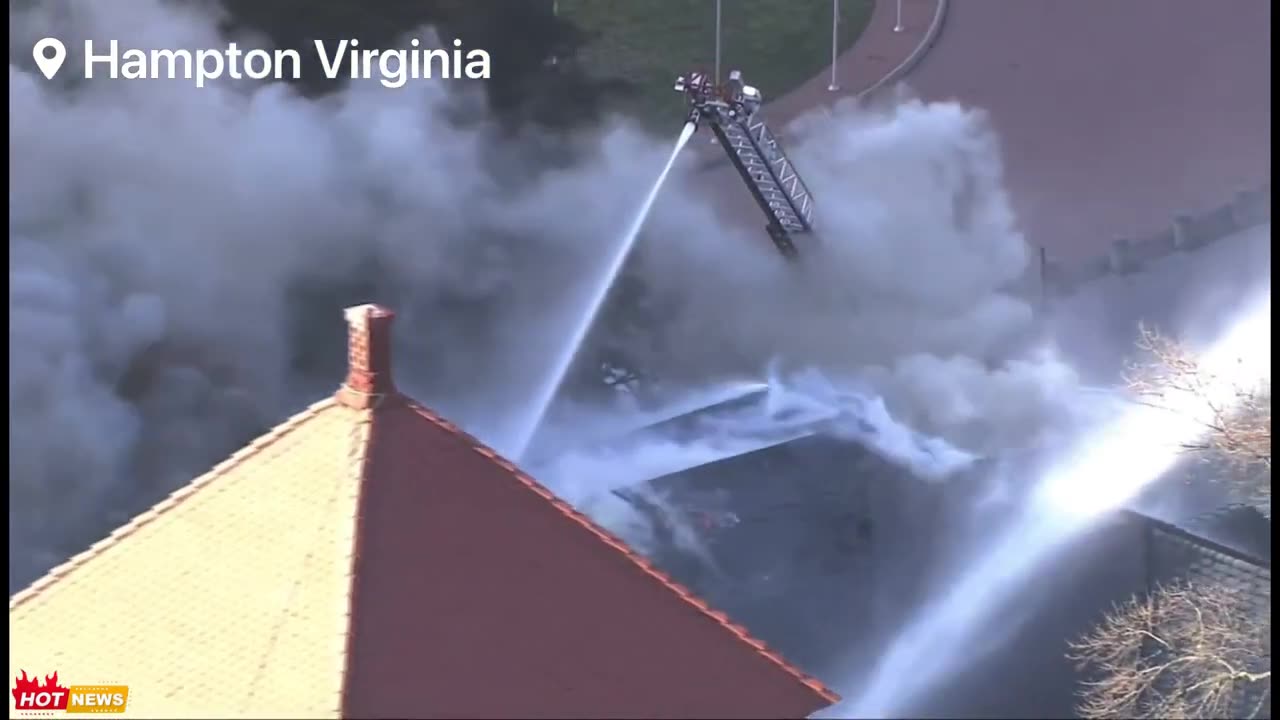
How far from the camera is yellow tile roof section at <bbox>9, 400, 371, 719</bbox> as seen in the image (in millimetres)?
4074

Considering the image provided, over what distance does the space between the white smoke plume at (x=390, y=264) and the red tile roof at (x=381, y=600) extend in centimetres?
174

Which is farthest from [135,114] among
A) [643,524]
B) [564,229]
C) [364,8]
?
[643,524]

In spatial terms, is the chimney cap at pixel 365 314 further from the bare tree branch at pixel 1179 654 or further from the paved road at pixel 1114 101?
the bare tree branch at pixel 1179 654

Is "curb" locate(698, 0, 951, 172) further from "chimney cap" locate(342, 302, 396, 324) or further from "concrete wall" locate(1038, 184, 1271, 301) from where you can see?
"chimney cap" locate(342, 302, 396, 324)

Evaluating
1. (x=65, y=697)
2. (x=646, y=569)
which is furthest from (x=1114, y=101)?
(x=65, y=697)

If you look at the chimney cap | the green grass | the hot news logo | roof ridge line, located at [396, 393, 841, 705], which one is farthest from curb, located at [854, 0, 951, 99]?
the hot news logo

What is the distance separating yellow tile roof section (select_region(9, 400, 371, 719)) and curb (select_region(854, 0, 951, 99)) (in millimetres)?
3368

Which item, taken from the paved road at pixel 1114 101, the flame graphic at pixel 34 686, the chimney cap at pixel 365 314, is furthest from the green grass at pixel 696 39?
the flame graphic at pixel 34 686

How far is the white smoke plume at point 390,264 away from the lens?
20.9 feet

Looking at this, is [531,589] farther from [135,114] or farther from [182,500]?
[135,114]

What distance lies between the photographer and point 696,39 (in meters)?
6.70

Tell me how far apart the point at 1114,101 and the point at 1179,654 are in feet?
8.81

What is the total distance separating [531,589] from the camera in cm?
440

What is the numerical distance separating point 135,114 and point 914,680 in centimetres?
451
